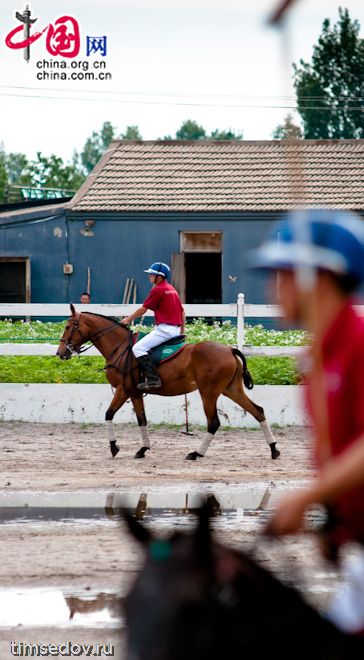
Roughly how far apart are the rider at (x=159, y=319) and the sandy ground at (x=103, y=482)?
100cm

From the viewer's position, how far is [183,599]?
2865 mm

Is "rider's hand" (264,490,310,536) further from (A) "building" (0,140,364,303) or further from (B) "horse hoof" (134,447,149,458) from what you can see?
(A) "building" (0,140,364,303)

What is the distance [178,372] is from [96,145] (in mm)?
121346

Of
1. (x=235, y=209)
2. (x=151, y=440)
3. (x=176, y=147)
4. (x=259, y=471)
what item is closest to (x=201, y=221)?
(x=235, y=209)

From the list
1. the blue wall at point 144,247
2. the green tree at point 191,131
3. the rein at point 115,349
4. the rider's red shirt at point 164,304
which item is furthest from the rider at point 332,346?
the green tree at point 191,131

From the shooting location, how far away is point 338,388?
3.13 metres

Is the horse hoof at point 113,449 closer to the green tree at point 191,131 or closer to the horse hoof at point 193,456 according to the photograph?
the horse hoof at point 193,456

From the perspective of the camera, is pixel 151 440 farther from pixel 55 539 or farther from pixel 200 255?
pixel 200 255

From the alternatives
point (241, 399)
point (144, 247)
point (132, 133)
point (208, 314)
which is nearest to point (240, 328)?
point (208, 314)

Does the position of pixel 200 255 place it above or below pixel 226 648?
below

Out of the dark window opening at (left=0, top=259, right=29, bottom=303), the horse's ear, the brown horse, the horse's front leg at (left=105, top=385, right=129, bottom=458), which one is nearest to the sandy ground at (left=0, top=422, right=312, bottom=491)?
the horse's front leg at (left=105, top=385, right=129, bottom=458)

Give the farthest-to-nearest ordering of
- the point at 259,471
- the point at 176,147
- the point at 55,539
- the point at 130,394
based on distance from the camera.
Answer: the point at 176,147
the point at 130,394
the point at 259,471
the point at 55,539

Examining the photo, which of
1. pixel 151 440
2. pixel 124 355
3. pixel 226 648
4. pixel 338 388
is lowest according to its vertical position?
pixel 151 440

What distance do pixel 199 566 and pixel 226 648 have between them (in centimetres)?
22
